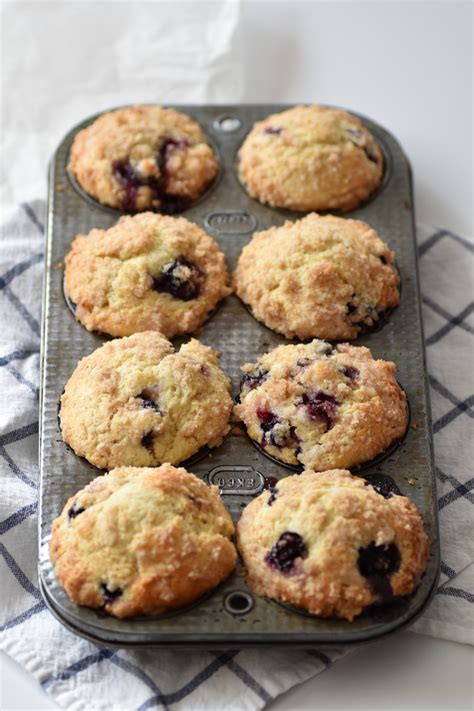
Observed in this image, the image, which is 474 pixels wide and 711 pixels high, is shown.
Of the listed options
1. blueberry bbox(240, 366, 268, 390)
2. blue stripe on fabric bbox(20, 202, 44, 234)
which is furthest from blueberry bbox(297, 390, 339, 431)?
blue stripe on fabric bbox(20, 202, 44, 234)

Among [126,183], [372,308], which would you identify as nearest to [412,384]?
[372,308]

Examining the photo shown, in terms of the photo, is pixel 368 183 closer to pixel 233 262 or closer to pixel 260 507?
pixel 233 262

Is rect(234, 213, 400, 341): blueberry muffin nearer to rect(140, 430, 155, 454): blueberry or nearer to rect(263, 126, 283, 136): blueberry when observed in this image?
rect(263, 126, 283, 136): blueberry

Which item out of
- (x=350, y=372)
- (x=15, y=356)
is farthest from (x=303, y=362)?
(x=15, y=356)

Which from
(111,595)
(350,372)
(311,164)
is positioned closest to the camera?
(111,595)

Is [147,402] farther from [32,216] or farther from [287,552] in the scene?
[32,216]

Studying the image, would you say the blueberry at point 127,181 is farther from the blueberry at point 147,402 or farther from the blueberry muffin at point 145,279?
the blueberry at point 147,402

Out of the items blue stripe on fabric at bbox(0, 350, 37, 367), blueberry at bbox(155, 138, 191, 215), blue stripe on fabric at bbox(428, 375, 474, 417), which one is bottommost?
blue stripe on fabric at bbox(0, 350, 37, 367)
